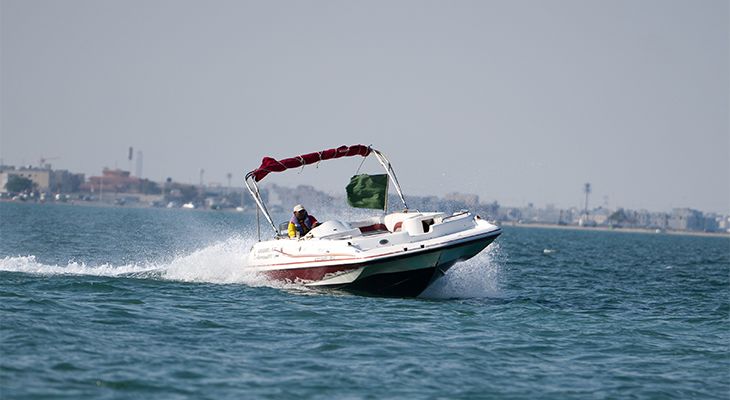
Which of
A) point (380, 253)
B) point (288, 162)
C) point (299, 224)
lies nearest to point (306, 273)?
point (299, 224)

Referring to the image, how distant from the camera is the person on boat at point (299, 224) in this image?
1686 centimetres

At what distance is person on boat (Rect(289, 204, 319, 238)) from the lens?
55.3 feet

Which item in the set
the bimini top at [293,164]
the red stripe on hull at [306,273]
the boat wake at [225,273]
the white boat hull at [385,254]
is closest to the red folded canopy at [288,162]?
the bimini top at [293,164]

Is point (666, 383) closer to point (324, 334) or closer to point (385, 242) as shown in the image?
point (324, 334)

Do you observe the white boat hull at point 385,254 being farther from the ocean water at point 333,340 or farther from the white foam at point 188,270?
the white foam at point 188,270

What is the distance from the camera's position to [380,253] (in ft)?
47.7

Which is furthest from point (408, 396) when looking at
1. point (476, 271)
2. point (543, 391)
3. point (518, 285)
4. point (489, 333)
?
point (518, 285)

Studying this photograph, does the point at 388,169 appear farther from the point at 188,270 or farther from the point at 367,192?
the point at 188,270

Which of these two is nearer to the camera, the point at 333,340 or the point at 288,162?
the point at 333,340

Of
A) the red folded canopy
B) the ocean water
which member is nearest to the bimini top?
the red folded canopy

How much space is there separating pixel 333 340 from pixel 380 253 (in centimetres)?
412

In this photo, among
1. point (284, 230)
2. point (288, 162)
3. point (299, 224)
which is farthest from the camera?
point (284, 230)

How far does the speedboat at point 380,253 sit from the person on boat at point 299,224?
274 mm

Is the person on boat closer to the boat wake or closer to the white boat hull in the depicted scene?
the white boat hull
